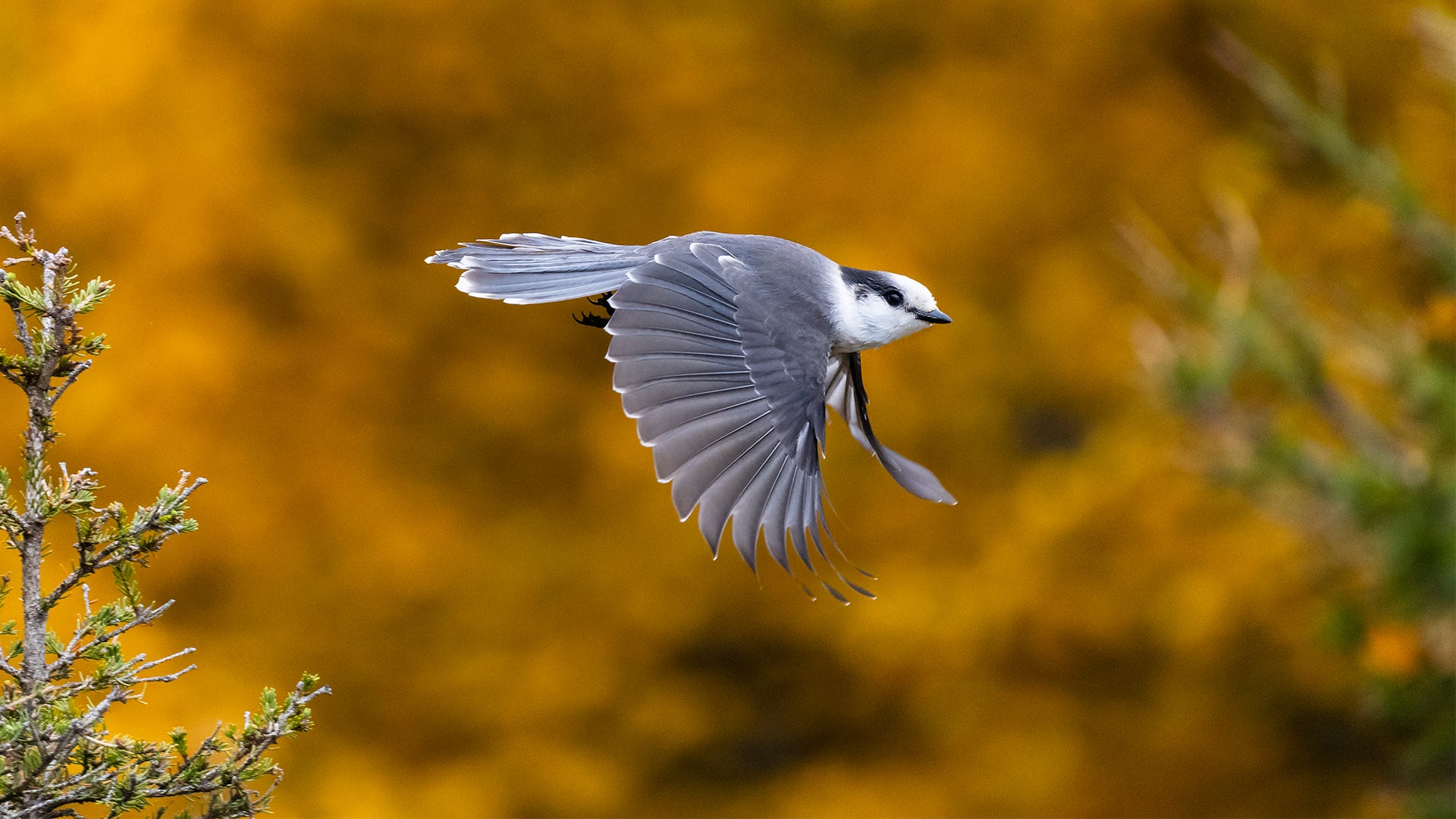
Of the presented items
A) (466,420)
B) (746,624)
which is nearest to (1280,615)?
(746,624)

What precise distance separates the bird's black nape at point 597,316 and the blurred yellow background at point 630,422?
2.36 meters

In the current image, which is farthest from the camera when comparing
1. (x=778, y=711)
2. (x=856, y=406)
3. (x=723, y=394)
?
(x=778, y=711)

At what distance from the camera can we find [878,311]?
7.86ft

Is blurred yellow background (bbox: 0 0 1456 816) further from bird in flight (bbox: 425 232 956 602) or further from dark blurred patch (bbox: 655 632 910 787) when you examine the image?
bird in flight (bbox: 425 232 956 602)

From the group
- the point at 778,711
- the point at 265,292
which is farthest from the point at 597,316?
the point at 778,711

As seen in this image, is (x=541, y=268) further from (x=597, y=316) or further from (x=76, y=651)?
(x=76, y=651)

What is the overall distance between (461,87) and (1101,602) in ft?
10.5

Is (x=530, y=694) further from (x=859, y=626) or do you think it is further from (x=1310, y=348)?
(x=1310, y=348)

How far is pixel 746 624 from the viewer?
17.1 feet

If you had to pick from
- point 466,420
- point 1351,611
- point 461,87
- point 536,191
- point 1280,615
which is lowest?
point 1351,611

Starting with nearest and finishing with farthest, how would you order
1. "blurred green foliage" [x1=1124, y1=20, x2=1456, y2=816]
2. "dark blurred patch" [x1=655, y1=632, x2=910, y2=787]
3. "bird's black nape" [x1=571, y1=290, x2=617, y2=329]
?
1. "bird's black nape" [x1=571, y1=290, x2=617, y2=329]
2. "blurred green foliage" [x1=1124, y1=20, x2=1456, y2=816]
3. "dark blurred patch" [x1=655, y1=632, x2=910, y2=787]

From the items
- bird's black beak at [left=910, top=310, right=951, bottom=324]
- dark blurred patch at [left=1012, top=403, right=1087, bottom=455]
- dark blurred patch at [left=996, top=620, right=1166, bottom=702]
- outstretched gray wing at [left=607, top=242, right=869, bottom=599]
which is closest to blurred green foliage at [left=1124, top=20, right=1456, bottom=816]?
dark blurred patch at [left=1012, top=403, right=1087, bottom=455]

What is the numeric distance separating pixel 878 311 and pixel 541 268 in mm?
610

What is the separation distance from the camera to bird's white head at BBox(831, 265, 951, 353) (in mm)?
2365
